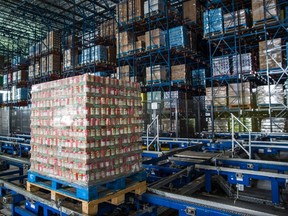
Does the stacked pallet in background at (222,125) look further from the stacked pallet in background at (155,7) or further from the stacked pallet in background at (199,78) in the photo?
the stacked pallet in background at (155,7)

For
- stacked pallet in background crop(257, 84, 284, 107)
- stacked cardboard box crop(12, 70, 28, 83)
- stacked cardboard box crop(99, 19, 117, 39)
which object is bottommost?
stacked pallet in background crop(257, 84, 284, 107)

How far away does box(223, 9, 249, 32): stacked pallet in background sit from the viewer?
978cm

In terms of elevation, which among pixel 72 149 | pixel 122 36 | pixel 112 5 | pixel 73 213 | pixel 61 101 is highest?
pixel 112 5

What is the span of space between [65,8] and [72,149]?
18.0 meters

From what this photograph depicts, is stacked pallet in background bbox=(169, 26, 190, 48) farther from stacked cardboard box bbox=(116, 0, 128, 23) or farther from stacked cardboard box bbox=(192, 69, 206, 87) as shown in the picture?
stacked cardboard box bbox=(116, 0, 128, 23)

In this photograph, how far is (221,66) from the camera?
10688 millimetres

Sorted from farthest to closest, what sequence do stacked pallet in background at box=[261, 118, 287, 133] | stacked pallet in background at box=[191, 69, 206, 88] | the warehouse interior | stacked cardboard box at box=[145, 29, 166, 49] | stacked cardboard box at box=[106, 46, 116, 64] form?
1. stacked cardboard box at box=[106, 46, 116, 64]
2. stacked pallet in background at box=[191, 69, 206, 88]
3. stacked cardboard box at box=[145, 29, 166, 49]
4. stacked pallet in background at box=[261, 118, 287, 133]
5. the warehouse interior

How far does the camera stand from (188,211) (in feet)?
7.91

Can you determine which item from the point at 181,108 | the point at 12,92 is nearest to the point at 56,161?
the point at 181,108

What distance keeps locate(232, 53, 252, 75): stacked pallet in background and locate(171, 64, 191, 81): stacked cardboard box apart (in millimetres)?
2396

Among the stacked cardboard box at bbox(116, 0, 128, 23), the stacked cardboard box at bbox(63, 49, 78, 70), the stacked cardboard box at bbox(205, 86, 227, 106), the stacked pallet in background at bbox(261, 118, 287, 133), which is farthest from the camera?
the stacked cardboard box at bbox(63, 49, 78, 70)

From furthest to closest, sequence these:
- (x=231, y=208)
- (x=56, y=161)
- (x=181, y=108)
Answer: (x=181, y=108), (x=56, y=161), (x=231, y=208)

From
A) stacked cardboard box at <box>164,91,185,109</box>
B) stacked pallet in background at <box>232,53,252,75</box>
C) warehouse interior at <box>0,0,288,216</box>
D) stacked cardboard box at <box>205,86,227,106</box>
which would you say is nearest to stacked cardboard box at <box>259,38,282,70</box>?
warehouse interior at <box>0,0,288,216</box>

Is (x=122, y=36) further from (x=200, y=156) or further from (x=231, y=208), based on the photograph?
(x=231, y=208)
